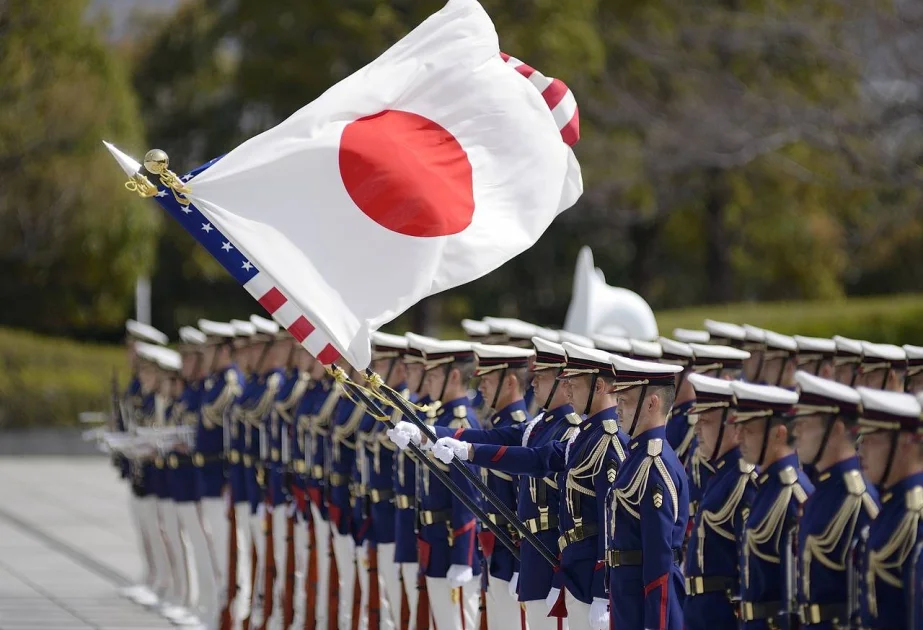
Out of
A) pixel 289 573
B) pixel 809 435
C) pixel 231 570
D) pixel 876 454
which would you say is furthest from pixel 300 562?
→ pixel 876 454

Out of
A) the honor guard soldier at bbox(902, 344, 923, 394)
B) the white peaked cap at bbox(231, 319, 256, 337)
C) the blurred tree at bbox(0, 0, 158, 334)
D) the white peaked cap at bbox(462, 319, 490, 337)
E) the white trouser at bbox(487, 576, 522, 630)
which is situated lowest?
the white trouser at bbox(487, 576, 522, 630)

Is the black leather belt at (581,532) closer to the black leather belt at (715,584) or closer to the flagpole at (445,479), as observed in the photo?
the flagpole at (445,479)

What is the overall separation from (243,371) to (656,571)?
573cm

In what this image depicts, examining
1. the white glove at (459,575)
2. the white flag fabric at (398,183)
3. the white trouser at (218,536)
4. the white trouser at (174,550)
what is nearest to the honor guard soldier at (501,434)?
the white glove at (459,575)

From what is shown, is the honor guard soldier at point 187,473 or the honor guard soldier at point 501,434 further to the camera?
the honor guard soldier at point 187,473

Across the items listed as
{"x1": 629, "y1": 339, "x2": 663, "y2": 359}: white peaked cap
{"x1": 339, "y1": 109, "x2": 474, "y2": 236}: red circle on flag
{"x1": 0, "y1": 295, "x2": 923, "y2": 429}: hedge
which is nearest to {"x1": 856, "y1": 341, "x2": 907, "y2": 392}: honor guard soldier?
{"x1": 629, "y1": 339, "x2": 663, "y2": 359}: white peaked cap

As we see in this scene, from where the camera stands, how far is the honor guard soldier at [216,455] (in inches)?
438

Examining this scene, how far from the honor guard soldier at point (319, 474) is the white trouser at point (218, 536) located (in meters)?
1.24

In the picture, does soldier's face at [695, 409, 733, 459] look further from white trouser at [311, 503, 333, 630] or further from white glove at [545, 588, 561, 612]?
white trouser at [311, 503, 333, 630]

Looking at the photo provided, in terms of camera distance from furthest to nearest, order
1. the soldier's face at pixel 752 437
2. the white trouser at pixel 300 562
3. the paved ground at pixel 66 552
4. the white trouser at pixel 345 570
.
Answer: the paved ground at pixel 66 552 → the white trouser at pixel 300 562 → the white trouser at pixel 345 570 → the soldier's face at pixel 752 437

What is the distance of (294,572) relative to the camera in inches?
406

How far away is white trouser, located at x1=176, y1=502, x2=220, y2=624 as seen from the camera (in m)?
11.1

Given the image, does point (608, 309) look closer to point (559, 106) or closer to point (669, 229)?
point (559, 106)

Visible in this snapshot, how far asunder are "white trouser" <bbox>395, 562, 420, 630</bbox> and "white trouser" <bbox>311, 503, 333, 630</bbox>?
1.22m
